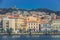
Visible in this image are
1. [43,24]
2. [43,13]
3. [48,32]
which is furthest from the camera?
[43,13]

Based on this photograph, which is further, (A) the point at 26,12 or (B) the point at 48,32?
(A) the point at 26,12

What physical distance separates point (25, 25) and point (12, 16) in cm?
175

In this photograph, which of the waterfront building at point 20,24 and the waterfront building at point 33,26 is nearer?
the waterfront building at point 33,26

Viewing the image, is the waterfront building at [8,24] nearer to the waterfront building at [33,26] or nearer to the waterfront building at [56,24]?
the waterfront building at [33,26]

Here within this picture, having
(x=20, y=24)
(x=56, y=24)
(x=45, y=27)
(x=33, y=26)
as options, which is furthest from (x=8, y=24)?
(x=56, y=24)

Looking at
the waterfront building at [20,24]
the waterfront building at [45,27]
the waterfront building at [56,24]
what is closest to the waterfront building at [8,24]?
the waterfront building at [20,24]

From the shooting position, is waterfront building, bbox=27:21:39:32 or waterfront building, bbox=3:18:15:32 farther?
waterfront building, bbox=3:18:15:32

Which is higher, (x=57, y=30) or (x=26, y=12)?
(x=26, y=12)

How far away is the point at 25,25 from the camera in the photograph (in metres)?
22.2

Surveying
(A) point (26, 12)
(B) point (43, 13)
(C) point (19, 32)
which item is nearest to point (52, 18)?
(B) point (43, 13)

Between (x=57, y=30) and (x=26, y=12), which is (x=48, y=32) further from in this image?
(x=26, y=12)

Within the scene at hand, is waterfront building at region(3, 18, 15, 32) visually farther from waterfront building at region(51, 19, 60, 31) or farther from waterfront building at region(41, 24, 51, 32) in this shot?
waterfront building at region(51, 19, 60, 31)

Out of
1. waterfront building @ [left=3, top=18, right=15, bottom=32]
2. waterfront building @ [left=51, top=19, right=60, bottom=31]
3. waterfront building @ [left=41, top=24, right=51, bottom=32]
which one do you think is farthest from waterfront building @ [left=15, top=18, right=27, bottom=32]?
waterfront building @ [left=51, top=19, right=60, bottom=31]

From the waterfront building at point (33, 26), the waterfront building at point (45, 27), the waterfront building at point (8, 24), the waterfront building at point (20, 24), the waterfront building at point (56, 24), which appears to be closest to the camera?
the waterfront building at point (33, 26)
